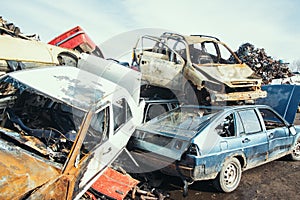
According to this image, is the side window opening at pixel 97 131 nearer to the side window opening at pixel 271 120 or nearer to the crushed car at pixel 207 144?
the crushed car at pixel 207 144

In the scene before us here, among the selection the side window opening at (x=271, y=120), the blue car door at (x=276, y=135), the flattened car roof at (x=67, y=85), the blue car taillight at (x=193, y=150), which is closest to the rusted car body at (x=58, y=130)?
the flattened car roof at (x=67, y=85)

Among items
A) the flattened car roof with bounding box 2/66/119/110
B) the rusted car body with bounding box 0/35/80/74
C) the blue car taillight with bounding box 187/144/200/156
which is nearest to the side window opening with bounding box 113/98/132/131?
the flattened car roof with bounding box 2/66/119/110

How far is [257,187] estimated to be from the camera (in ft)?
12.8

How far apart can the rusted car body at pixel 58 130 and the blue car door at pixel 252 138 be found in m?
1.93

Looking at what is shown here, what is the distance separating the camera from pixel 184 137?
133 inches

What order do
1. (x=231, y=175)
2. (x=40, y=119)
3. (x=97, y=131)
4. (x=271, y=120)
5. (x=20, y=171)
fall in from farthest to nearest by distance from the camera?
(x=271, y=120)
(x=231, y=175)
(x=40, y=119)
(x=97, y=131)
(x=20, y=171)

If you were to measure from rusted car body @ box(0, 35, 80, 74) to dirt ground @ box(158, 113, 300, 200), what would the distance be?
395 centimetres

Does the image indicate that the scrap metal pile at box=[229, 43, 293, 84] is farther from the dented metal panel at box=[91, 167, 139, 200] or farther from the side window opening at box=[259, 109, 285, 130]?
the dented metal panel at box=[91, 167, 139, 200]

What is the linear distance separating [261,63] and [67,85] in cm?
1155

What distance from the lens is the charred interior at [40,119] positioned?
291 cm

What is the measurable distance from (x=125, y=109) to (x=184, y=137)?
121 cm

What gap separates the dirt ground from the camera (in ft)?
11.8

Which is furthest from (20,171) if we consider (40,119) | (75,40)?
(75,40)

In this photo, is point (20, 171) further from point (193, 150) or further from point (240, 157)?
point (240, 157)
